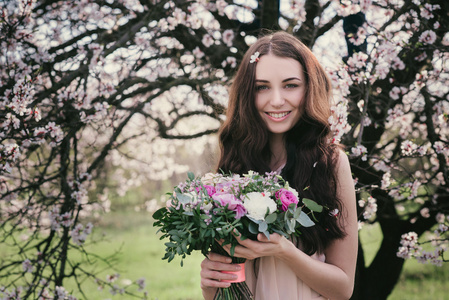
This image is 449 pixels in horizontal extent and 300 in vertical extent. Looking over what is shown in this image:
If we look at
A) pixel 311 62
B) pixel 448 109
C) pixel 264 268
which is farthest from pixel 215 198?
pixel 448 109

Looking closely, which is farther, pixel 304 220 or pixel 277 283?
pixel 277 283

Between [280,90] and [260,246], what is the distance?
757 mm

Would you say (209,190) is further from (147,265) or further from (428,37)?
(147,265)

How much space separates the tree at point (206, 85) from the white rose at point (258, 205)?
86 cm

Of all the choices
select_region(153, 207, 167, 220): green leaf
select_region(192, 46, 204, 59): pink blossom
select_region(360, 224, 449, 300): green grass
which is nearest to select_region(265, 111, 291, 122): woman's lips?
select_region(153, 207, 167, 220): green leaf

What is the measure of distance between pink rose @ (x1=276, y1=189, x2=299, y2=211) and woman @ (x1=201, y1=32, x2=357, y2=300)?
14 centimetres

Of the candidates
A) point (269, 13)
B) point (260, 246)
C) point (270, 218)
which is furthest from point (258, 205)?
point (269, 13)

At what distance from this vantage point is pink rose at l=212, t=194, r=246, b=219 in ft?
5.00

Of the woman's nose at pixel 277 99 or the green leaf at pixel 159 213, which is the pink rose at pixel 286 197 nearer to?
the green leaf at pixel 159 213

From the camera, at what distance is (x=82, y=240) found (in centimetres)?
336

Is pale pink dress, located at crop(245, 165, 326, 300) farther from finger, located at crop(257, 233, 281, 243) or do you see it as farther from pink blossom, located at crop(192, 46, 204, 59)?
pink blossom, located at crop(192, 46, 204, 59)

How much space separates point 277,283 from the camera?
1857 mm

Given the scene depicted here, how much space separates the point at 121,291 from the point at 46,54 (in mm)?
1891

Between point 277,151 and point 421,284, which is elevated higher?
point 277,151
